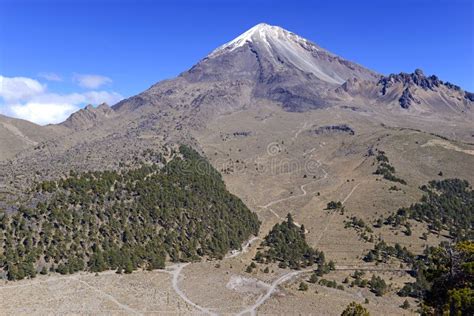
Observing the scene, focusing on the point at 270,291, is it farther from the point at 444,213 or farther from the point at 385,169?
the point at 385,169

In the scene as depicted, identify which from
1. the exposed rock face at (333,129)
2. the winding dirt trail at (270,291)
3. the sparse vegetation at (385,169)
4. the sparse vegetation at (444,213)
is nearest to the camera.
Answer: the winding dirt trail at (270,291)

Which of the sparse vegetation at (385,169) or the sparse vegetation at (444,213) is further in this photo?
the sparse vegetation at (385,169)

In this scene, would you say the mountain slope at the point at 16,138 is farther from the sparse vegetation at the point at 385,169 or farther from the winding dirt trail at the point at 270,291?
the winding dirt trail at the point at 270,291

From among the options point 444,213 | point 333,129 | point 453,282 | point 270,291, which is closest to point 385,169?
point 444,213

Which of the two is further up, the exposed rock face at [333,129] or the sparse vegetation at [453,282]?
the exposed rock face at [333,129]

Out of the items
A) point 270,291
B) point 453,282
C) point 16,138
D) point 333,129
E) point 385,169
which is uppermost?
point 333,129

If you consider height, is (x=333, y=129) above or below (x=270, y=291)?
above

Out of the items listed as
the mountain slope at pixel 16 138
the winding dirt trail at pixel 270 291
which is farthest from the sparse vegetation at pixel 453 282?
the mountain slope at pixel 16 138

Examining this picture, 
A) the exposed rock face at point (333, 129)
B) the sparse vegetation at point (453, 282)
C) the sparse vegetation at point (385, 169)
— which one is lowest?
the sparse vegetation at point (453, 282)

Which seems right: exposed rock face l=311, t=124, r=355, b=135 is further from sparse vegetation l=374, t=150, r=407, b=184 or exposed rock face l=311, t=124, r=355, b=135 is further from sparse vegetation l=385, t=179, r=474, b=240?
sparse vegetation l=385, t=179, r=474, b=240

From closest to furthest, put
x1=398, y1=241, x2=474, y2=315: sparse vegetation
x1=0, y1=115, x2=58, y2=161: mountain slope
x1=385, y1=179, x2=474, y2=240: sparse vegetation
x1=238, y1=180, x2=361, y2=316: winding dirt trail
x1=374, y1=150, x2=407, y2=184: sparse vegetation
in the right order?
x1=398, y1=241, x2=474, y2=315: sparse vegetation
x1=238, y1=180, x2=361, y2=316: winding dirt trail
x1=385, y1=179, x2=474, y2=240: sparse vegetation
x1=374, y1=150, x2=407, y2=184: sparse vegetation
x1=0, y1=115, x2=58, y2=161: mountain slope

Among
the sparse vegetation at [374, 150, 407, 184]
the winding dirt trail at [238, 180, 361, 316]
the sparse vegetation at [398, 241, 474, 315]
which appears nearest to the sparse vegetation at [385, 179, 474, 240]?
the sparse vegetation at [374, 150, 407, 184]

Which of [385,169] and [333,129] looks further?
[333,129]
